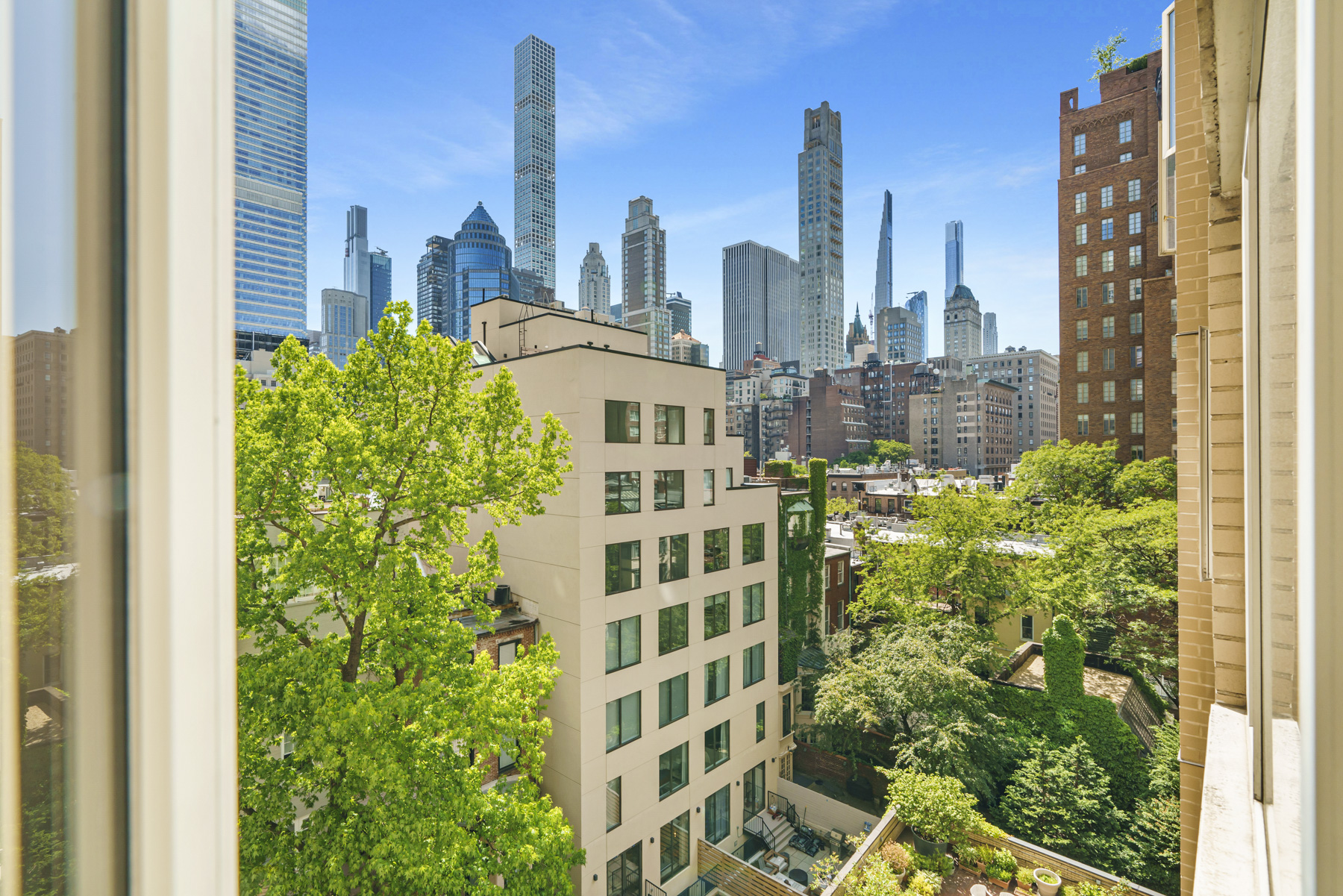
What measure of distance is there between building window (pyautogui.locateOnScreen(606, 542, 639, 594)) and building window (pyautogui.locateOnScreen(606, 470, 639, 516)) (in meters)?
0.60

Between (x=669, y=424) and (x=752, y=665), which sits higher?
(x=669, y=424)

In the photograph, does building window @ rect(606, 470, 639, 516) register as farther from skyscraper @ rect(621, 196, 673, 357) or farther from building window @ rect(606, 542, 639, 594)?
skyscraper @ rect(621, 196, 673, 357)

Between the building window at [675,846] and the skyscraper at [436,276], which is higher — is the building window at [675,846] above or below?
below

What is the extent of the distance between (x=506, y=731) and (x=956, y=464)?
73257 millimetres

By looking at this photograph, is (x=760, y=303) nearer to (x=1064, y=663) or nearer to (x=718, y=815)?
(x=1064, y=663)

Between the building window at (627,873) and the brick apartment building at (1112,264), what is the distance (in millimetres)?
27119

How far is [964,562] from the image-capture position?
53.8 ft

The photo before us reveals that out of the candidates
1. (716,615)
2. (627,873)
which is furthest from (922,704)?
(627,873)

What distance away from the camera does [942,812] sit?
9.88 meters

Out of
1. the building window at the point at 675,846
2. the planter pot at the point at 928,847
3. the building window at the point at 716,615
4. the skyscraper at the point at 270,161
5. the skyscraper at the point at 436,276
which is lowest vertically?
the building window at the point at 675,846

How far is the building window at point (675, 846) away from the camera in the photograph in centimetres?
1118

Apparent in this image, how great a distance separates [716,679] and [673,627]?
6.36 ft

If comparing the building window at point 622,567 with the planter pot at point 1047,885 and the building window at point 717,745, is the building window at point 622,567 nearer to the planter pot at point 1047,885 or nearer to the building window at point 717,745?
the building window at point 717,745

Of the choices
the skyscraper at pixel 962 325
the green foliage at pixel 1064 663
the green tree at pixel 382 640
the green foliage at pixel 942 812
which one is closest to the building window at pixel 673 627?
the green tree at pixel 382 640
